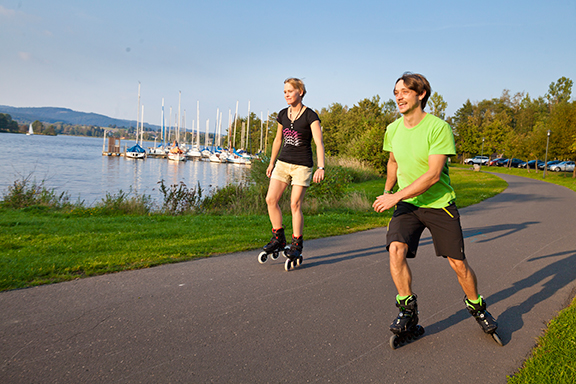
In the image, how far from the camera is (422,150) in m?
3.19

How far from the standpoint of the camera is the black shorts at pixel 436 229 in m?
3.21

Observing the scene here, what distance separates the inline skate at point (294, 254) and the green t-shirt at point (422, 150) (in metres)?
2.11

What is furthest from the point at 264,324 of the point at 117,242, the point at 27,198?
the point at 27,198

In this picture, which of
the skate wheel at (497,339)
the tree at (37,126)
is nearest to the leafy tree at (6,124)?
the tree at (37,126)

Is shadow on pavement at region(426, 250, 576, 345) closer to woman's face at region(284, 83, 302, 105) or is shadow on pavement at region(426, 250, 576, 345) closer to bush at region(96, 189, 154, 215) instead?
woman's face at region(284, 83, 302, 105)

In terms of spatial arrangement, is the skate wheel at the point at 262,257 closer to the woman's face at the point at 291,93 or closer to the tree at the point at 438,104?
the woman's face at the point at 291,93

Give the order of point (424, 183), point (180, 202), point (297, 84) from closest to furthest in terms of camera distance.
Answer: point (424, 183)
point (297, 84)
point (180, 202)

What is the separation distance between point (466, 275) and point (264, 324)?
5.57 feet

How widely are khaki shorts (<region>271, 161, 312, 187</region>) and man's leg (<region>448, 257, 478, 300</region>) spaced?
7.98 feet

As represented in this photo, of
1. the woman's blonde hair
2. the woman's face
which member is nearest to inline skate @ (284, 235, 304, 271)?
the woman's face

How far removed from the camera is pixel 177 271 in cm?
490

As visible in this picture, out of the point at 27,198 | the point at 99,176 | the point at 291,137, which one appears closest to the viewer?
the point at 291,137

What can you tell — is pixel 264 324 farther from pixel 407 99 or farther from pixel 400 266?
pixel 407 99

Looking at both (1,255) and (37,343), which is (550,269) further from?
(1,255)
